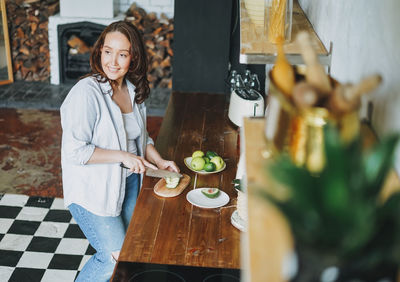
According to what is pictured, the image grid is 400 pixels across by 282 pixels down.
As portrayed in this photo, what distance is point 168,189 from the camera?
97.2 inches

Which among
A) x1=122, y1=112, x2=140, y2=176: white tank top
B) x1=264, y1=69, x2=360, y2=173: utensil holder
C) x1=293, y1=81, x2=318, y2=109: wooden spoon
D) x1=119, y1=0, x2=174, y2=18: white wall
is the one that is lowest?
x1=122, y1=112, x2=140, y2=176: white tank top

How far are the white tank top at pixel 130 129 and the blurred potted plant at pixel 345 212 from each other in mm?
1911

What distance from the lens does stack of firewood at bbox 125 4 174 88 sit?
6.48 m

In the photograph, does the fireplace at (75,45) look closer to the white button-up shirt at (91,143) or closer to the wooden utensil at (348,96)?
the white button-up shirt at (91,143)

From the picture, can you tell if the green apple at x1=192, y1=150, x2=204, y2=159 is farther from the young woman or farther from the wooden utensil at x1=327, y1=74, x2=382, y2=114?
the wooden utensil at x1=327, y1=74, x2=382, y2=114

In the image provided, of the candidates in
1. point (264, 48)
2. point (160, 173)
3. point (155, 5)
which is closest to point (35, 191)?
point (160, 173)

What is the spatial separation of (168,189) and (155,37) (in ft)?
14.3

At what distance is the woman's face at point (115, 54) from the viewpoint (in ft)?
7.86

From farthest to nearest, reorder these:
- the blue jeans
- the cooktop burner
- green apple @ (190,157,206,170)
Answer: green apple @ (190,157,206,170) < the blue jeans < the cooktop burner

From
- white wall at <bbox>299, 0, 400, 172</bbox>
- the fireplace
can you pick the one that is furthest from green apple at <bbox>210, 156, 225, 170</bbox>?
the fireplace

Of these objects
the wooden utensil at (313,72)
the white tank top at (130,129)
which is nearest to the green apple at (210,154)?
the white tank top at (130,129)

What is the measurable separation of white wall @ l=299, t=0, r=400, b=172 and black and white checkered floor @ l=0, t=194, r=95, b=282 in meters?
2.20

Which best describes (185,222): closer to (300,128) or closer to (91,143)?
(91,143)

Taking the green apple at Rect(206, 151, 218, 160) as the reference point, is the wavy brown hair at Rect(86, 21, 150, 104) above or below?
above
